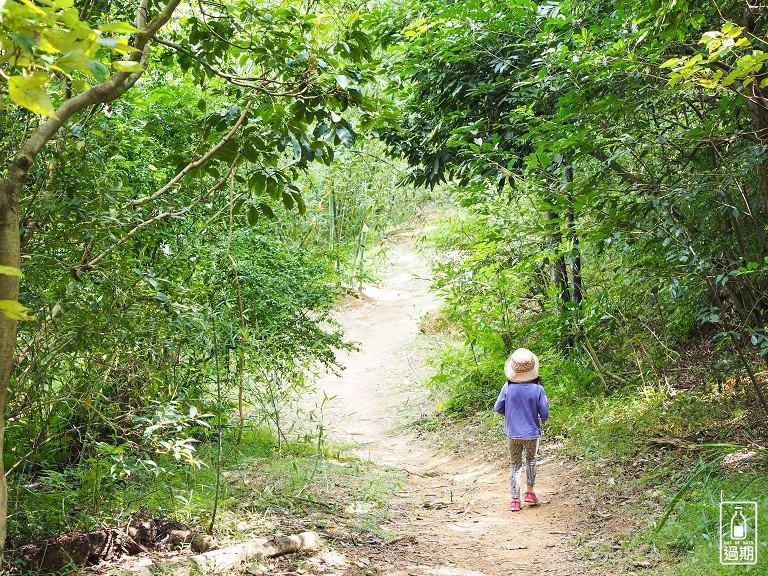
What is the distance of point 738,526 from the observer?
3.95m

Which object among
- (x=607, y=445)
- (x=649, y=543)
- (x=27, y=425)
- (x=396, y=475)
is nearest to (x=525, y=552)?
(x=649, y=543)

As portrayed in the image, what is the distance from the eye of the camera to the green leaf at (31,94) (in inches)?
62.4

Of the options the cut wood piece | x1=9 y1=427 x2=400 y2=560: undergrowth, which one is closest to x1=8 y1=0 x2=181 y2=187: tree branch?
x1=9 y1=427 x2=400 y2=560: undergrowth

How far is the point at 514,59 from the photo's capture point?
786 cm

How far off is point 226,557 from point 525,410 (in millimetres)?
3475

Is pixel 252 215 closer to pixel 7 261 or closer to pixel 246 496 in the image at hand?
pixel 7 261

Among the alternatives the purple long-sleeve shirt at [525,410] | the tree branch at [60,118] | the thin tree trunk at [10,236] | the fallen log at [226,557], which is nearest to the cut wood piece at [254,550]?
the fallen log at [226,557]

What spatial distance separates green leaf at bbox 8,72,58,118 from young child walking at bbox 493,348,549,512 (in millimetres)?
5598

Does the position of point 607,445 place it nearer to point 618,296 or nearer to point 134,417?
point 618,296

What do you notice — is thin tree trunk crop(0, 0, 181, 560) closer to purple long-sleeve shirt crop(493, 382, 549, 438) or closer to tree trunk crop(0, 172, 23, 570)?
tree trunk crop(0, 172, 23, 570)

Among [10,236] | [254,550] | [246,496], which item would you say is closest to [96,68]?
[10,236]

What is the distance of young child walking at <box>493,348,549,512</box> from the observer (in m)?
6.45

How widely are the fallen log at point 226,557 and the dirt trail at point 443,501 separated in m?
0.52

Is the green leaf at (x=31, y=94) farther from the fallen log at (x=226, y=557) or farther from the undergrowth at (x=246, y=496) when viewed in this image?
the undergrowth at (x=246, y=496)
